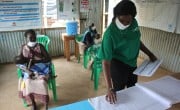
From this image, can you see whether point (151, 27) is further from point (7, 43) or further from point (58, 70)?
point (7, 43)

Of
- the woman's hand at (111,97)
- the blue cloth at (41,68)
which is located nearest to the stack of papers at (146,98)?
the woman's hand at (111,97)

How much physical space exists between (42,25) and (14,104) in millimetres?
2039

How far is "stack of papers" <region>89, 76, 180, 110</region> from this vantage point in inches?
37.7

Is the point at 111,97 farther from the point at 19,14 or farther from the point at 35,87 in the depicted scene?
the point at 19,14

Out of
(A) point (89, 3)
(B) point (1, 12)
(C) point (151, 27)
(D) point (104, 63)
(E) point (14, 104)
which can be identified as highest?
(A) point (89, 3)

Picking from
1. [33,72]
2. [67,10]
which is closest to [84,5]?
[67,10]

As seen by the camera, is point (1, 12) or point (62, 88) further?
point (1, 12)

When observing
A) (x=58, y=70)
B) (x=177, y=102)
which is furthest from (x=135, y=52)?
(x=58, y=70)

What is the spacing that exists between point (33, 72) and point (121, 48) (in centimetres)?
135

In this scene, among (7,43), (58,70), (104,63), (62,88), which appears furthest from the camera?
(7,43)

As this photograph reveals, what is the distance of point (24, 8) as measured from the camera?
3.62 metres

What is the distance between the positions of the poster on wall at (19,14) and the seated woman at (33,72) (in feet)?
5.15

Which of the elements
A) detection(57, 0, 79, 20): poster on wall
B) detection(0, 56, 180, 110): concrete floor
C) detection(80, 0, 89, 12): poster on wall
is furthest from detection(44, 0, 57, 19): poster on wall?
detection(0, 56, 180, 110): concrete floor

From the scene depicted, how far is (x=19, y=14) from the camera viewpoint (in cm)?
362
